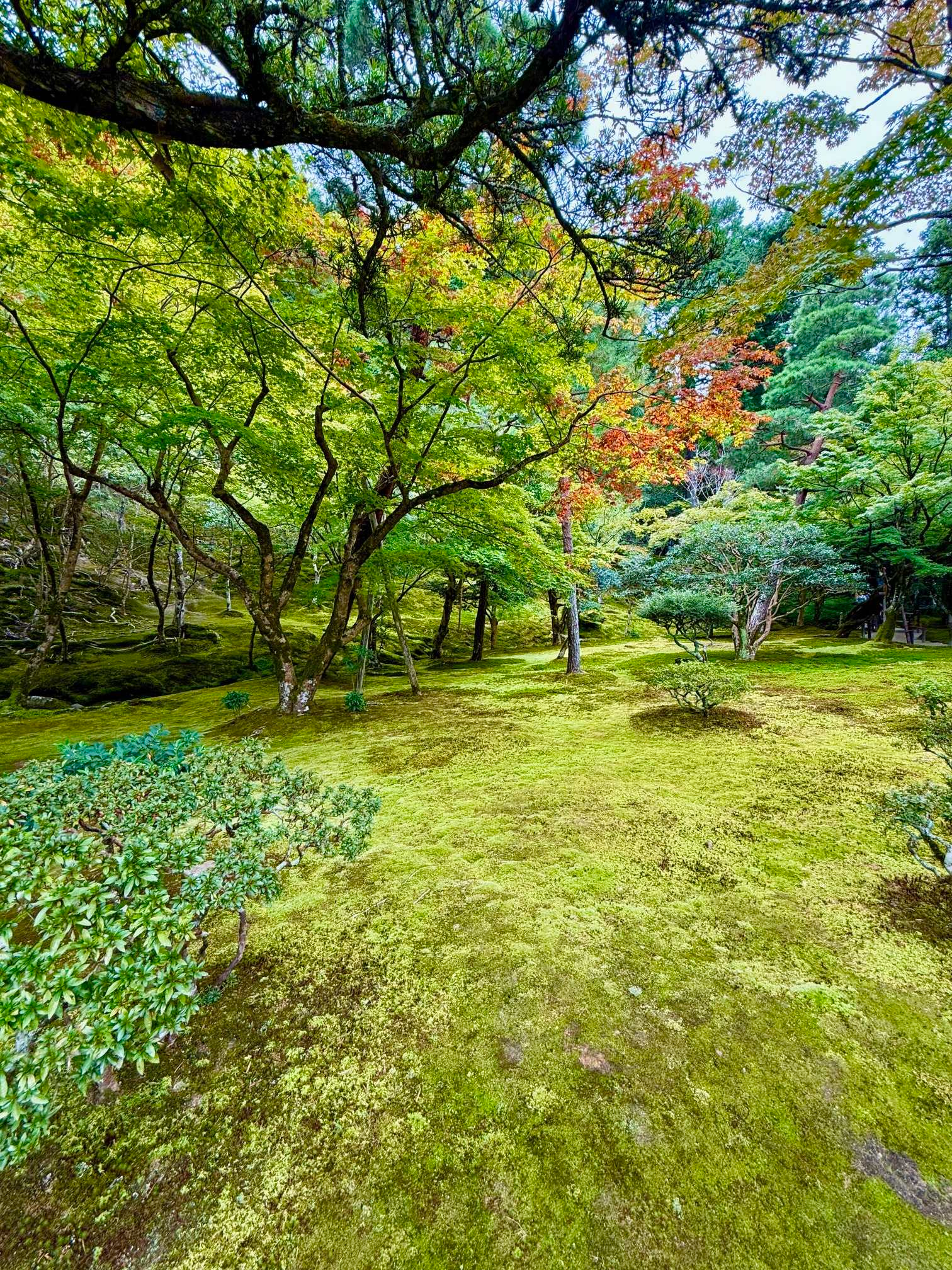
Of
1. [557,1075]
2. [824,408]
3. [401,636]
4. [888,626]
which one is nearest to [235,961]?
[557,1075]

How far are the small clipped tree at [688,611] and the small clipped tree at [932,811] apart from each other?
315 cm

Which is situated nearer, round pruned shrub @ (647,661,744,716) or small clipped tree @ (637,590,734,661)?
round pruned shrub @ (647,661,744,716)

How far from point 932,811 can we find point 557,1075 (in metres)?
2.29

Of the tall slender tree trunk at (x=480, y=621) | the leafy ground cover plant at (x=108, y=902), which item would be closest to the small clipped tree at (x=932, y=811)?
the leafy ground cover plant at (x=108, y=902)

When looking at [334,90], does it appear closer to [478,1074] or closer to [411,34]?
[411,34]

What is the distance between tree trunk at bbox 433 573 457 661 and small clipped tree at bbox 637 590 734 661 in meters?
5.09

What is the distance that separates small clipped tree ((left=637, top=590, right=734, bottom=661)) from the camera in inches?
261

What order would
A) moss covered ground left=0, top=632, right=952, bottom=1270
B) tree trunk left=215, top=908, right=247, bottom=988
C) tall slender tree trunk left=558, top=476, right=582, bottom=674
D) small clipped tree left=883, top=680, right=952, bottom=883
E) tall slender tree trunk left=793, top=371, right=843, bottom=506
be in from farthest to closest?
tall slender tree trunk left=793, top=371, right=843, bottom=506 < tall slender tree trunk left=558, top=476, right=582, bottom=674 < small clipped tree left=883, top=680, right=952, bottom=883 < tree trunk left=215, top=908, right=247, bottom=988 < moss covered ground left=0, top=632, right=952, bottom=1270

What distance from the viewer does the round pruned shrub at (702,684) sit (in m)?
5.31

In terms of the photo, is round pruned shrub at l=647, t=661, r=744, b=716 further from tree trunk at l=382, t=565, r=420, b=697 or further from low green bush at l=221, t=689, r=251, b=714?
low green bush at l=221, t=689, r=251, b=714

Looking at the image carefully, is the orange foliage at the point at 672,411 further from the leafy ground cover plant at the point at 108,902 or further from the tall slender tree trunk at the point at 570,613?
the leafy ground cover plant at the point at 108,902

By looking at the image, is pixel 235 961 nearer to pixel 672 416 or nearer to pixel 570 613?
pixel 672 416

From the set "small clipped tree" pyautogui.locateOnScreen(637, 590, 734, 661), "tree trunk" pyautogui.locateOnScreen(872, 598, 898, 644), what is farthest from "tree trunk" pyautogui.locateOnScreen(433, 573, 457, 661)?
"tree trunk" pyautogui.locateOnScreen(872, 598, 898, 644)

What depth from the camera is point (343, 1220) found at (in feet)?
3.78
